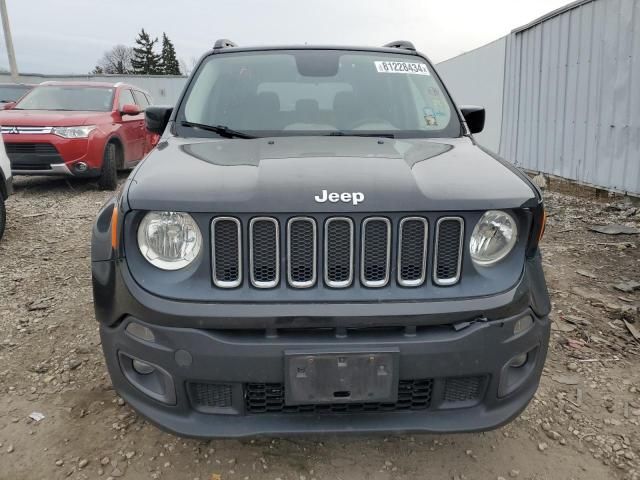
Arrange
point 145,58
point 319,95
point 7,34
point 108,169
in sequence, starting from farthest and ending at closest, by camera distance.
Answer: point 145,58
point 7,34
point 108,169
point 319,95

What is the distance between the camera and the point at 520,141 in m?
9.09

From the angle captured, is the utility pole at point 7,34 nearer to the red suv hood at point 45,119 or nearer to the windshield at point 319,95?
the red suv hood at point 45,119

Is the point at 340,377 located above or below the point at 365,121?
below

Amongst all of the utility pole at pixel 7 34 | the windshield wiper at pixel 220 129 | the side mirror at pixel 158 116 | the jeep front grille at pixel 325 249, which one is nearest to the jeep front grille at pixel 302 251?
the jeep front grille at pixel 325 249

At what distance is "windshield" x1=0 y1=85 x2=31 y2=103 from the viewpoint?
11344 mm

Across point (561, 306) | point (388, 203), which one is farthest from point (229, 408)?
point (561, 306)

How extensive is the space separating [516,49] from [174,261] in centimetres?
906

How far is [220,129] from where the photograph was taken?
9.04 ft

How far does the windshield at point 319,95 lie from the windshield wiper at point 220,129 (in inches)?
1.2

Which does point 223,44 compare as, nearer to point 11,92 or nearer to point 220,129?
point 220,129

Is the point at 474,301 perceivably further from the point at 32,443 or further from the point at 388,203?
the point at 32,443

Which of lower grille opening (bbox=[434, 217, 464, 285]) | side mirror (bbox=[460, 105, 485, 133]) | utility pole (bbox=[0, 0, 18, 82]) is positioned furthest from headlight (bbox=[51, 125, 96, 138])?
utility pole (bbox=[0, 0, 18, 82])

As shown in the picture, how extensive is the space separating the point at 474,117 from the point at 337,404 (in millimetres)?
2109

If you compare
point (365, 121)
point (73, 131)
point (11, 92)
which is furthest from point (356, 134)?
point (11, 92)
